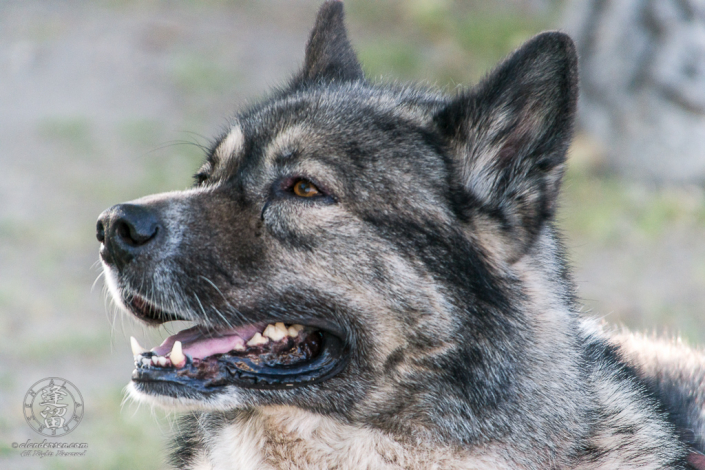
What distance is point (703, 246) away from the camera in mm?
7367

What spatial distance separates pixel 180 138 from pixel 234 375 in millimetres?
6476

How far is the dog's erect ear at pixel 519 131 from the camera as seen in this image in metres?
2.60

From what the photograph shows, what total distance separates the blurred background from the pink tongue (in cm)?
190

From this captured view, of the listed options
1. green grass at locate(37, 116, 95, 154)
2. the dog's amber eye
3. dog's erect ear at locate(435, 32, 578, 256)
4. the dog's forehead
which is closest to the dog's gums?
the dog's amber eye

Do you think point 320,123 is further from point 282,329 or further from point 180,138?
point 180,138

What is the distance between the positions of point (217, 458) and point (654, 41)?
7.40 meters

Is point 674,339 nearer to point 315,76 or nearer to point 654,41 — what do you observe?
point 315,76

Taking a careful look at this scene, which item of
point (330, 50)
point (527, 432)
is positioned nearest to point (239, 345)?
point (527, 432)

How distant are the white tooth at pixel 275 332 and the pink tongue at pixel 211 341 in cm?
4

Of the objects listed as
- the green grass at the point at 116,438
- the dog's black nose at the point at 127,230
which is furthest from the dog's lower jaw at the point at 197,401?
the green grass at the point at 116,438

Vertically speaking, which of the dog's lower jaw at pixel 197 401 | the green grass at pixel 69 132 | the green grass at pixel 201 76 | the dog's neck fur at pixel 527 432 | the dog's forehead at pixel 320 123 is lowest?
the dog's neck fur at pixel 527 432

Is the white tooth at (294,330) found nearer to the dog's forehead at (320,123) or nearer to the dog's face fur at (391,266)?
the dog's face fur at (391,266)

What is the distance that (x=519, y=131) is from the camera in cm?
273

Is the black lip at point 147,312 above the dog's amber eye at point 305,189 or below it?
below
